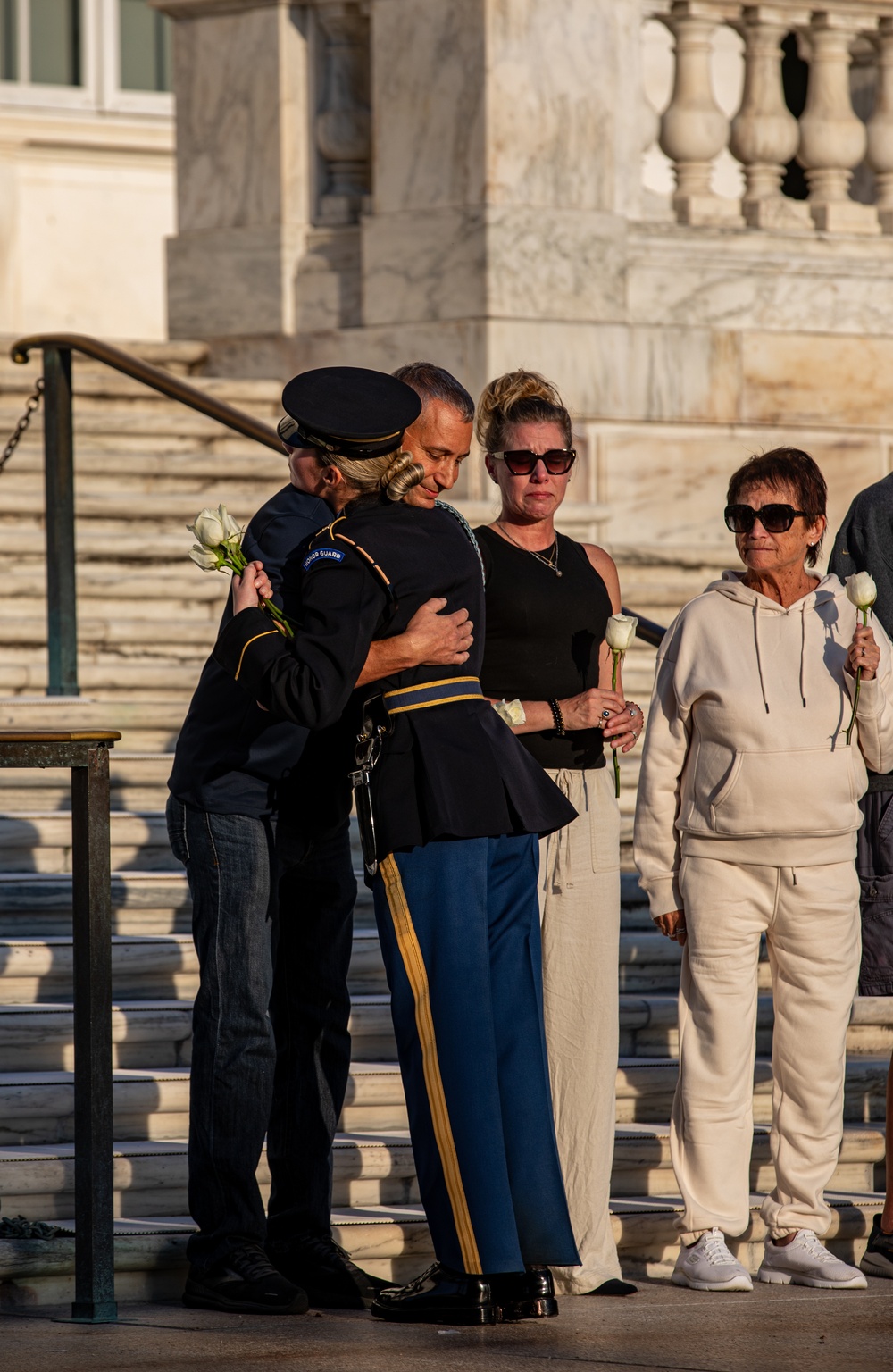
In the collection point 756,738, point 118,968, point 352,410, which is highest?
point 352,410

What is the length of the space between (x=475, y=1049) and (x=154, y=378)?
3.87 meters

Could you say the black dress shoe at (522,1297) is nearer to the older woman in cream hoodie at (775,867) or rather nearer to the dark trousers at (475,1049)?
the dark trousers at (475,1049)

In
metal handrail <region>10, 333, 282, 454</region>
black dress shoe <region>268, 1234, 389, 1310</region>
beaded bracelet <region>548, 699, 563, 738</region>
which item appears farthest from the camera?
metal handrail <region>10, 333, 282, 454</region>

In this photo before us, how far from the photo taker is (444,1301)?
4793 mm

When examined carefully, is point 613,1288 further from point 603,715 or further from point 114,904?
point 114,904

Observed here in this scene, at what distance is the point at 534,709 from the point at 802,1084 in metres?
1.01

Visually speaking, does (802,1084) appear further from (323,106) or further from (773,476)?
(323,106)

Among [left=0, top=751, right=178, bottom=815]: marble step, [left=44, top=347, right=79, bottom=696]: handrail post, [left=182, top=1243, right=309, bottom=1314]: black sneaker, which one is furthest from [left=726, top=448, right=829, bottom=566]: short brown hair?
[left=44, top=347, right=79, bottom=696]: handrail post

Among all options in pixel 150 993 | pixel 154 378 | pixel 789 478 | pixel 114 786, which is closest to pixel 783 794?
pixel 789 478

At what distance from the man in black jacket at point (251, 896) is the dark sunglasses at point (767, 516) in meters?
0.72

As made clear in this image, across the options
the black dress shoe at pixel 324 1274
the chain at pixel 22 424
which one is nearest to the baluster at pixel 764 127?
the chain at pixel 22 424

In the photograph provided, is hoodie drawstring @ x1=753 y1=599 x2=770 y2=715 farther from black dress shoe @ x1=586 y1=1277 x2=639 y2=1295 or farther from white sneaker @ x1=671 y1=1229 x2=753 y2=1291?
black dress shoe @ x1=586 y1=1277 x2=639 y2=1295

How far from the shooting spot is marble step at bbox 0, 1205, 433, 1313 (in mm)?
5121

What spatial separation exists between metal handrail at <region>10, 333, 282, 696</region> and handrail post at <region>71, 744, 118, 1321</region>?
2.91 metres
